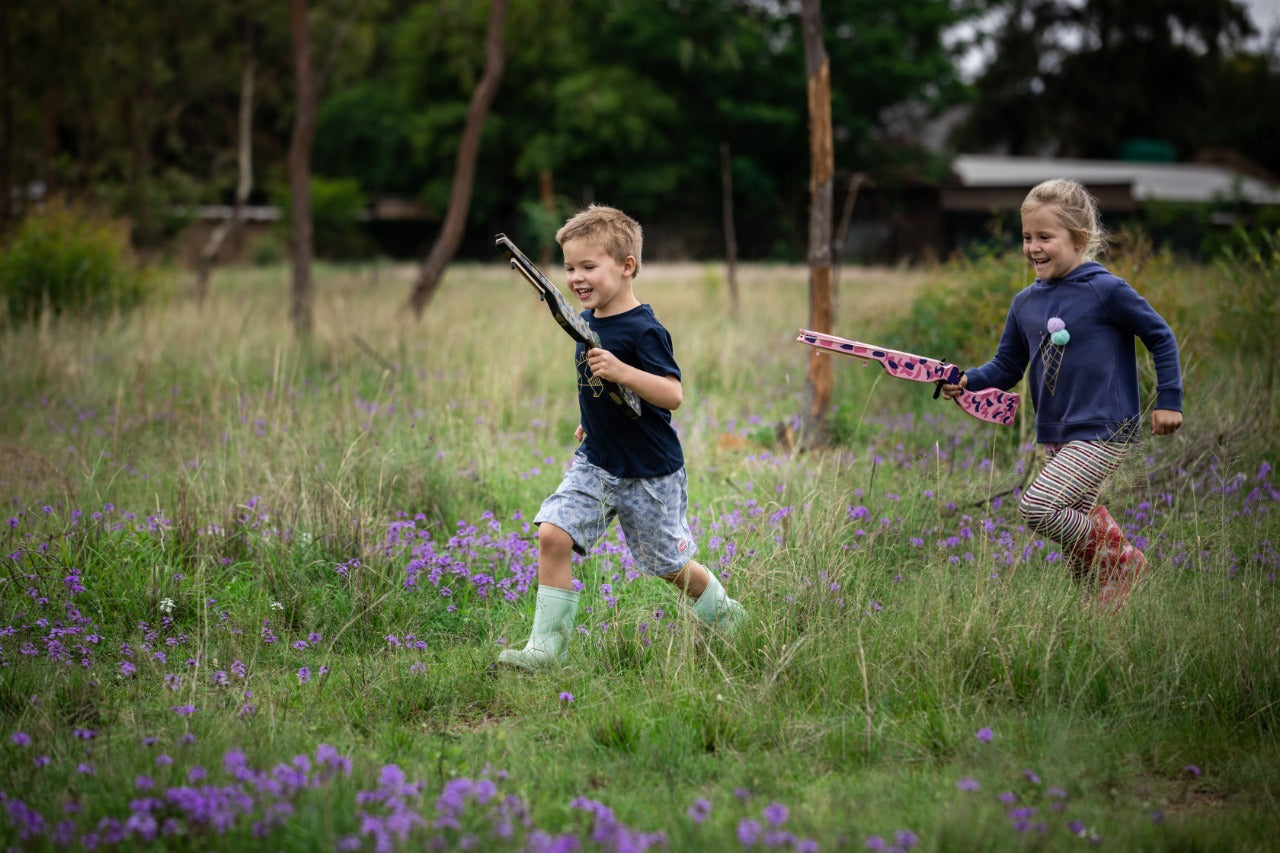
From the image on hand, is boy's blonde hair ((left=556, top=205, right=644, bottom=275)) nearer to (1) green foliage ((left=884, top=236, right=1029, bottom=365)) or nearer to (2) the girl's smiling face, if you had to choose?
(2) the girl's smiling face

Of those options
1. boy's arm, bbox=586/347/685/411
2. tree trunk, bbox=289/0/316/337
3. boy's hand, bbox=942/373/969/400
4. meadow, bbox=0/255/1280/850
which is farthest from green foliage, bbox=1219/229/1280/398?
tree trunk, bbox=289/0/316/337

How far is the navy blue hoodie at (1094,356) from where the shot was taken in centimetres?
406

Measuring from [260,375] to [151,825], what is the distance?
6828 millimetres

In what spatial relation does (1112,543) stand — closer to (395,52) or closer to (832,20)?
(832,20)

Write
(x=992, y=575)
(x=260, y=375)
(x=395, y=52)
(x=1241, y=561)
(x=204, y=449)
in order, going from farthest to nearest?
(x=395, y=52) → (x=260, y=375) → (x=204, y=449) → (x=1241, y=561) → (x=992, y=575)

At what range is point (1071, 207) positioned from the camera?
4.12 m

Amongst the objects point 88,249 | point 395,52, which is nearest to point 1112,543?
point 88,249

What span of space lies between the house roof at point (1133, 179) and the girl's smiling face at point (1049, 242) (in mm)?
28408

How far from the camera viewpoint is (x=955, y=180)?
33.7 meters

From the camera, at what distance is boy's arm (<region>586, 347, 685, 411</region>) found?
11.7 ft

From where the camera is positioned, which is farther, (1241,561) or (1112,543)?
(1241,561)

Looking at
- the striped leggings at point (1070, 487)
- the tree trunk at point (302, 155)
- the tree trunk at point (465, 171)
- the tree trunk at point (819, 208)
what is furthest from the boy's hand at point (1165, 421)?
the tree trunk at point (302, 155)

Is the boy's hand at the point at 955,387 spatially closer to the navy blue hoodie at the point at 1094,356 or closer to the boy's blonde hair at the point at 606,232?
the navy blue hoodie at the point at 1094,356

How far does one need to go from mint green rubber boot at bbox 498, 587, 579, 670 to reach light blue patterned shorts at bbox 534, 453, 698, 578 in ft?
0.64
